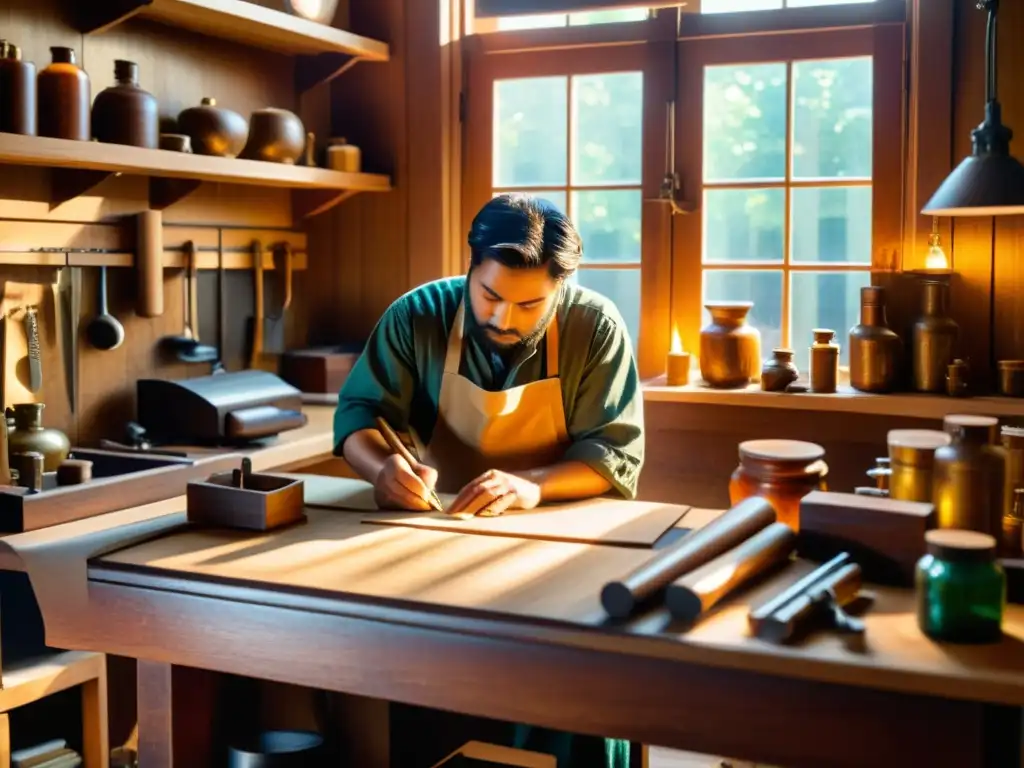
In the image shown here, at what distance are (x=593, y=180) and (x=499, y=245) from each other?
171 cm

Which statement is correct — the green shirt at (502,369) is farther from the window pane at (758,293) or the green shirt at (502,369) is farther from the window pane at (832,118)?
the window pane at (832,118)

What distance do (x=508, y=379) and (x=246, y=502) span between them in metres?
0.71

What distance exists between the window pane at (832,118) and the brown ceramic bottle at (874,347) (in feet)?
1.48

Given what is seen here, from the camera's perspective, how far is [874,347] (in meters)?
3.41

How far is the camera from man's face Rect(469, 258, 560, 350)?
2.35m

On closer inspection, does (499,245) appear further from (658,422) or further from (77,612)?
(658,422)

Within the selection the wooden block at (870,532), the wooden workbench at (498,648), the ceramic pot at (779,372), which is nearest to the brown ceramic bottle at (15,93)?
the wooden workbench at (498,648)

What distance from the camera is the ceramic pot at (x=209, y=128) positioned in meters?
3.38

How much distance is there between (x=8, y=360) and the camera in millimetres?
2992

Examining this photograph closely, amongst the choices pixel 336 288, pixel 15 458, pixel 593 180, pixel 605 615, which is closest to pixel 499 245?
pixel 605 615

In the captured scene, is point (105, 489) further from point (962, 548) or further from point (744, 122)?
point (744, 122)

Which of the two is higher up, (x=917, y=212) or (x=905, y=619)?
(x=917, y=212)

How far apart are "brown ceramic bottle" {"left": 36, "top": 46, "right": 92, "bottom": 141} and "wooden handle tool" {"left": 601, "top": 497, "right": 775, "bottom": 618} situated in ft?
6.50

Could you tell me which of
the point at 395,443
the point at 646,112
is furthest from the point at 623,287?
the point at 395,443
